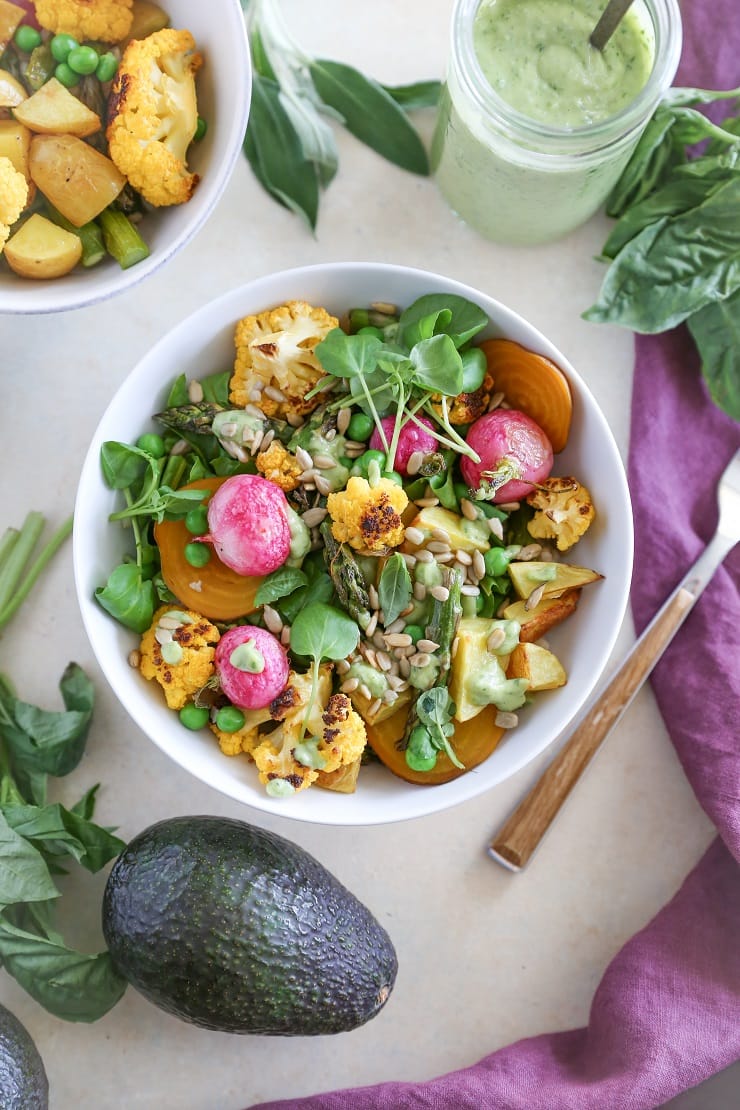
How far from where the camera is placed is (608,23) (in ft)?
3.86

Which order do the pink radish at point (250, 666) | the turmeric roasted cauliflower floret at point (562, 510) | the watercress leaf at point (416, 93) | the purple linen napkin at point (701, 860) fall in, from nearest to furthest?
the pink radish at point (250, 666) → the turmeric roasted cauliflower floret at point (562, 510) → the purple linen napkin at point (701, 860) → the watercress leaf at point (416, 93)

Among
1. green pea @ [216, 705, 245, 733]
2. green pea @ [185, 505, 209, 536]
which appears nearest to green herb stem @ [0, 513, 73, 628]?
green pea @ [185, 505, 209, 536]

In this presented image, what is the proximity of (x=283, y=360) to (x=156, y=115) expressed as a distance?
33cm

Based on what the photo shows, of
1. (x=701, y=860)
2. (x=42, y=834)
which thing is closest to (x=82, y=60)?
(x=42, y=834)

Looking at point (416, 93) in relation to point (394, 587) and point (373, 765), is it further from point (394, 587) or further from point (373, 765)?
point (373, 765)

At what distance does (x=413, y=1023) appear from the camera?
1447 mm

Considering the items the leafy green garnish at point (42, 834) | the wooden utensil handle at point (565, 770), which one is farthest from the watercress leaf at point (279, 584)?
the wooden utensil handle at point (565, 770)

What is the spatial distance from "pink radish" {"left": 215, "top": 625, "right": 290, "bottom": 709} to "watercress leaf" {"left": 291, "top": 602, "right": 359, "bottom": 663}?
30 millimetres

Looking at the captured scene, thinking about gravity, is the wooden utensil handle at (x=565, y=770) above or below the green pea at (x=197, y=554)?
below

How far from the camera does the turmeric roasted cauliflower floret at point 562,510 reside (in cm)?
123

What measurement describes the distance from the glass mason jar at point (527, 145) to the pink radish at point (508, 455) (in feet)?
1.02

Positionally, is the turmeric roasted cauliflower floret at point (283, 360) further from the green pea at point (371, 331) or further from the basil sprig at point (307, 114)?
the basil sprig at point (307, 114)

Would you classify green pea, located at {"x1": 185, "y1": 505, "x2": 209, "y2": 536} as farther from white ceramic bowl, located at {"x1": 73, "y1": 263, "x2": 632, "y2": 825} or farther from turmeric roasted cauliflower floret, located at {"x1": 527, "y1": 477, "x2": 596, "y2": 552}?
turmeric roasted cauliflower floret, located at {"x1": 527, "y1": 477, "x2": 596, "y2": 552}

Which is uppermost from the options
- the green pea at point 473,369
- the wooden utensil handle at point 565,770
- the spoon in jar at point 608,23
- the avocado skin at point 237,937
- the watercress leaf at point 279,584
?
the spoon in jar at point 608,23
